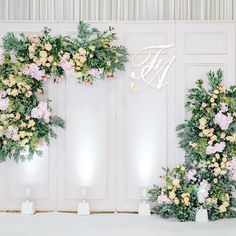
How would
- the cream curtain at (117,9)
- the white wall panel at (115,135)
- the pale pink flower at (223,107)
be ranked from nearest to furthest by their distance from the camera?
the pale pink flower at (223,107) < the white wall panel at (115,135) < the cream curtain at (117,9)

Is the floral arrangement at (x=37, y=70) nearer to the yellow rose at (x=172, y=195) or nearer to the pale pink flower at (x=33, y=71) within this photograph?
the pale pink flower at (x=33, y=71)

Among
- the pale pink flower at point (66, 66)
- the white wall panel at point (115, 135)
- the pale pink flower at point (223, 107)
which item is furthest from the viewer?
A: the white wall panel at point (115, 135)

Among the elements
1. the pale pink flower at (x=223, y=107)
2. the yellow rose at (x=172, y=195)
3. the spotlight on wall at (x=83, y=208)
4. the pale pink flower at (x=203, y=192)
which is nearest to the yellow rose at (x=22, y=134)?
the spotlight on wall at (x=83, y=208)

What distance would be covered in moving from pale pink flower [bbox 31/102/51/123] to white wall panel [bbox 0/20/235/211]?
7.5 inches

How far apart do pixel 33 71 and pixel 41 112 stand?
41 centimetres

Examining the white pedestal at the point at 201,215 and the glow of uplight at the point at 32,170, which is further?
the glow of uplight at the point at 32,170

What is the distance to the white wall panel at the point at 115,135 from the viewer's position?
455cm

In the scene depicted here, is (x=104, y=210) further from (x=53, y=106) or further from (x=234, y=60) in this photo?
(x=234, y=60)

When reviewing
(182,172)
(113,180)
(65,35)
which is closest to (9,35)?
(65,35)

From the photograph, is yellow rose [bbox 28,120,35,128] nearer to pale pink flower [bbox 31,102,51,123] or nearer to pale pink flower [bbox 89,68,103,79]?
pale pink flower [bbox 31,102,51,123]

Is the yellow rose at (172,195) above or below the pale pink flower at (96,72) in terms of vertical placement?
below

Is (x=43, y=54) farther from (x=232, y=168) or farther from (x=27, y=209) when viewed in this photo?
(x=232, y=168)

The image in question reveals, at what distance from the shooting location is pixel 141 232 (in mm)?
3971

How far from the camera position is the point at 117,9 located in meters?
4.69
